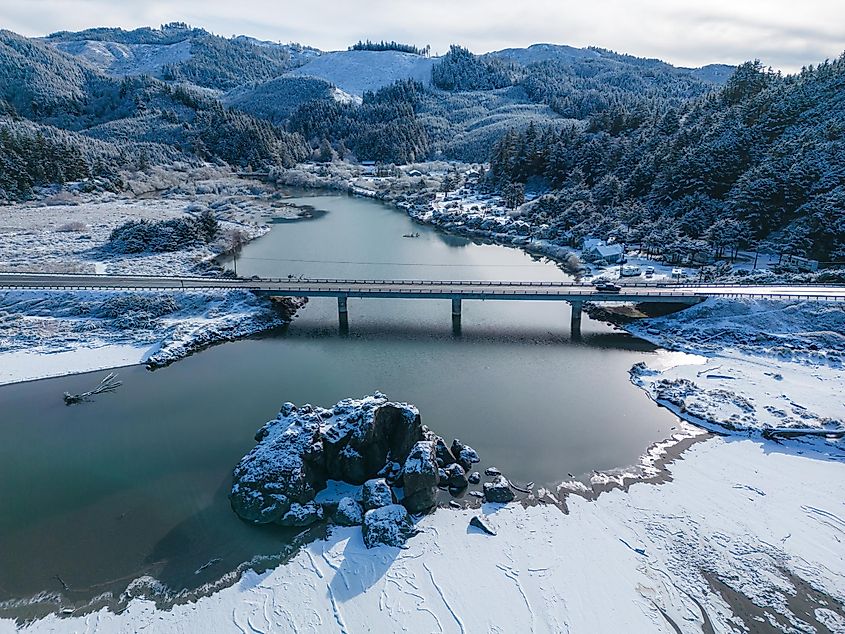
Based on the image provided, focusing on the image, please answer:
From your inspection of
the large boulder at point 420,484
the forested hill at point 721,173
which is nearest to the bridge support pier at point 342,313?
the large boulder at point 420,484

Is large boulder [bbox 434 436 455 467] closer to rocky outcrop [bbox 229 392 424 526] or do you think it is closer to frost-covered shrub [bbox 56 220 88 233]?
rocky outcrop [bbox 229 392 424 526]

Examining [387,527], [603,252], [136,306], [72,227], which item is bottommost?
[387,527]

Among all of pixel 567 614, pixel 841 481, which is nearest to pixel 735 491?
pixel 841 481

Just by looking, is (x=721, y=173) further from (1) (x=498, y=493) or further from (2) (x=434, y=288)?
(1) (x=498, y=493)

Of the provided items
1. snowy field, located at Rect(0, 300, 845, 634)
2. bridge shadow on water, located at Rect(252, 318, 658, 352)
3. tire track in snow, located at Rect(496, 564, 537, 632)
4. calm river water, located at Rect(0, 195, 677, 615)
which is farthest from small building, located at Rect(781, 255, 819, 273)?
tire track in snow, located at Rect(496, 564, 537, 632)

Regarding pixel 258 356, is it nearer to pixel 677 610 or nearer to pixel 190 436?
pixel 190 436

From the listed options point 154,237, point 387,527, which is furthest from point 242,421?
point 154,237
